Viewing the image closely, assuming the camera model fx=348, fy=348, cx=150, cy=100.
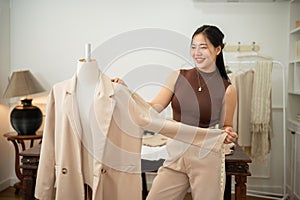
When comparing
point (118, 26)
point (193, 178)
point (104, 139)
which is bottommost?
point (193, 178)

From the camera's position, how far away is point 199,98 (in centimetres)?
186

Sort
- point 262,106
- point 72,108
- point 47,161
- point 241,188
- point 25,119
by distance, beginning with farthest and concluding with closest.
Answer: point 25,119, point 262,106, point 241,188, point 47,161, point 72,108

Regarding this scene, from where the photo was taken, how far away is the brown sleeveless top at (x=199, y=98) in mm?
1863

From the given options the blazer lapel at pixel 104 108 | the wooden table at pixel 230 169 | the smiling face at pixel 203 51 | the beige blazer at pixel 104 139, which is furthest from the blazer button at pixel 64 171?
the smiling face at pixel 203 51

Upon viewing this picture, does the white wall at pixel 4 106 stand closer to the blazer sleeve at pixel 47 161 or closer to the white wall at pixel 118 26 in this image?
the white wall at pixel 118 26

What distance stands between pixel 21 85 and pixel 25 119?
417 millimetres

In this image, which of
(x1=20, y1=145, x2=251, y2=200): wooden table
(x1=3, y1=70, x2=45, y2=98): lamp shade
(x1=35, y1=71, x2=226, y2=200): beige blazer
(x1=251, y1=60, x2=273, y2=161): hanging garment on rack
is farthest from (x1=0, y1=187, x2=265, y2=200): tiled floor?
(x1=35, y1=71, x2=226, y2=200): beige blazer

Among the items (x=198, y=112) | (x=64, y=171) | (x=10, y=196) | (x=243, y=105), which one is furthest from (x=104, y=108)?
(x=10, y=196)

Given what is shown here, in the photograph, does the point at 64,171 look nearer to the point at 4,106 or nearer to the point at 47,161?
the point at 47,161

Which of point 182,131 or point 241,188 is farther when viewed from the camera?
point 241,188

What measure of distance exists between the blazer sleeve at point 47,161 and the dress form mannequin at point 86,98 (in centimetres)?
16

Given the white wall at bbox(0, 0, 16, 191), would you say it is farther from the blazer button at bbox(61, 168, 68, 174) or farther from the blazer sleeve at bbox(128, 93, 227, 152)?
the blazer sleeve at bbox(128, 93, 227, 152)

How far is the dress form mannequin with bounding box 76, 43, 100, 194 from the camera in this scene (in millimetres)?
1749

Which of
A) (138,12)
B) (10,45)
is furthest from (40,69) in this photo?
(138,12)
